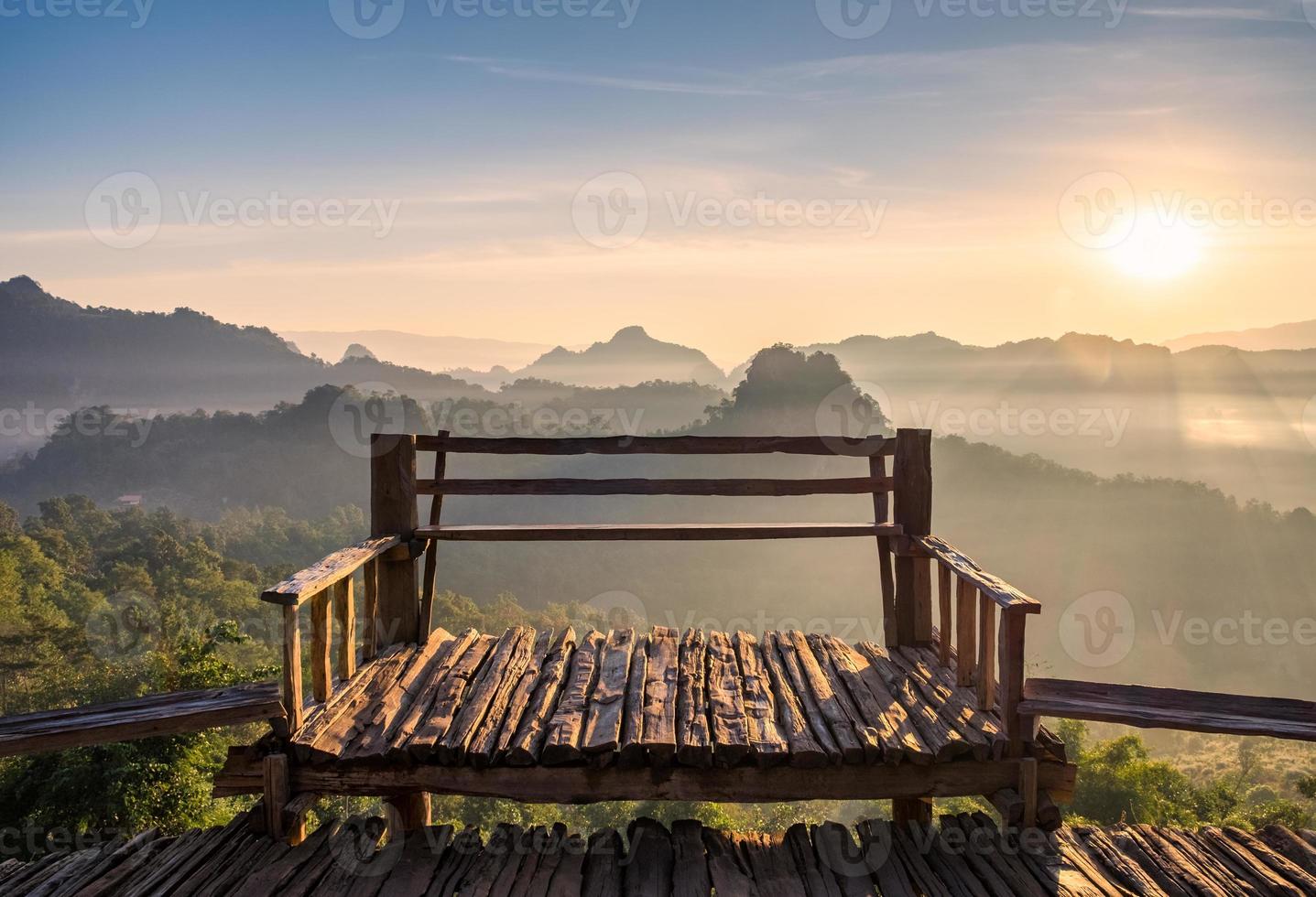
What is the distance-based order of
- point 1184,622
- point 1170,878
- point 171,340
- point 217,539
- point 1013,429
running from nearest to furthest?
point 1170,878 → point 217,539 → point 1184,622 → point 171,340 → point 1013,429

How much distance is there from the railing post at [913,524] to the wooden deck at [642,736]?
0.78m

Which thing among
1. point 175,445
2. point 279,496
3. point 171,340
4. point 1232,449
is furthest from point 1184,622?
point 171,340

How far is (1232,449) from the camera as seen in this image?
14912cm

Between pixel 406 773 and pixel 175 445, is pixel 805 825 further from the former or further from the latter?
pixel 175 445

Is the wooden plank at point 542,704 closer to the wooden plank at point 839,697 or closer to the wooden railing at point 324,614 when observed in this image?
the wooden railing at point 324,614

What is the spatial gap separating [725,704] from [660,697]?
388mm

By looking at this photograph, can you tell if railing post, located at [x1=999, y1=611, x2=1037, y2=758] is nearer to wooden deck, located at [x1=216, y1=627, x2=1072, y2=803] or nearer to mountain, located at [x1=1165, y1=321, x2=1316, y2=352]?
wooden deck, located at [x1=216, y1=627, x2=1072, y2=803]

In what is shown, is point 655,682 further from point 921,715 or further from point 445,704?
point 921,715

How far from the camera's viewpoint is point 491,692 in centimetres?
559

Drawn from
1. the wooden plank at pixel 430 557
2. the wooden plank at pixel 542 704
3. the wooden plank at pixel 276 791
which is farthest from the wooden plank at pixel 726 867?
the wooden plank at pixel 430 557

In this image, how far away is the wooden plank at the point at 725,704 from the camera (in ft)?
15.8

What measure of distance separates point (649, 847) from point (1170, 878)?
268cm

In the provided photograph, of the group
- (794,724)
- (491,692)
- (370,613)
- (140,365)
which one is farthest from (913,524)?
(140,365)

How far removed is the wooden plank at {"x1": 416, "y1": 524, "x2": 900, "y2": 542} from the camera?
6.34 m
